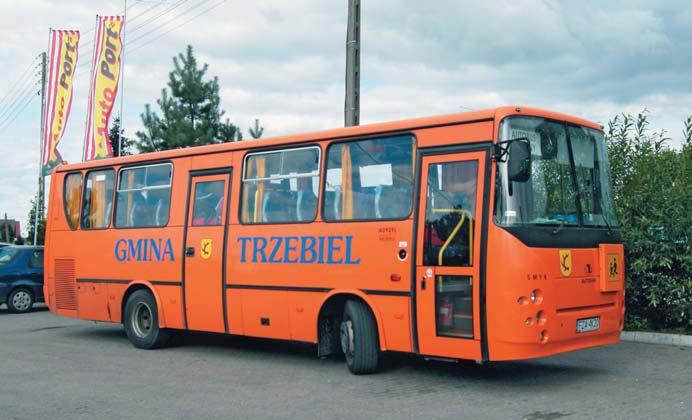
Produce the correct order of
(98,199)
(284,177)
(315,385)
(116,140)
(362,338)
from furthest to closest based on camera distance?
(116,140), (98,199), (284,177), (362,338), (315,385)

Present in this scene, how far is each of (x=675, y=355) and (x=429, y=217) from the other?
4.88 metres

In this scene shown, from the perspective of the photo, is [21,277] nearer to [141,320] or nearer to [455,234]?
[141,320]

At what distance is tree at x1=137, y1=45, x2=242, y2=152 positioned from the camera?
36188 mm

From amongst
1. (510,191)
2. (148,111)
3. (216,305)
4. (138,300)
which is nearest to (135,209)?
(138,300)

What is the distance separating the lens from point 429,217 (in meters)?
9.49

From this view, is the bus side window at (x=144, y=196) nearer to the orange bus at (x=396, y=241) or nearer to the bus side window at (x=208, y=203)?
the orange bus at (x=396, y=241)

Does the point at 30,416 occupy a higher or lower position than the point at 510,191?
lower

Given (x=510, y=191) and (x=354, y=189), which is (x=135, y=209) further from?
(x=510, y=191)

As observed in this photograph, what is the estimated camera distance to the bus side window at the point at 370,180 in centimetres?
988

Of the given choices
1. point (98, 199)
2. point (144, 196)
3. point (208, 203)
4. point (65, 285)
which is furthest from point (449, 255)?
point (65, 285)

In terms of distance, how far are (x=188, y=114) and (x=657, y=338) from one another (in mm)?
27261

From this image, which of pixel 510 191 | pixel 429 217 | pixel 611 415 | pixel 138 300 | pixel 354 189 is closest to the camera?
pixel 611 415

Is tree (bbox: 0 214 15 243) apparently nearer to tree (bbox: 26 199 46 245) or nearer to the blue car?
tree (bbox: 26 199 46 245)

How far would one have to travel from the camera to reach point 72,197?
1512cm
